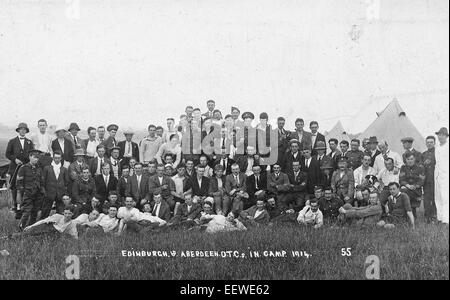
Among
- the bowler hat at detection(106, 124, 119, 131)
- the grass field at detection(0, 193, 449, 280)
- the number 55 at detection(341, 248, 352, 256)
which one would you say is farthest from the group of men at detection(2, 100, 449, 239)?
the number 55 at detection(341, 248, 352, 256)

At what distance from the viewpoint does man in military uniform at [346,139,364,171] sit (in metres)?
6.08

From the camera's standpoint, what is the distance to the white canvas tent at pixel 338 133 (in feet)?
19.5

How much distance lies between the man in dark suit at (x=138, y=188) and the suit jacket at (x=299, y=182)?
1.79 metres

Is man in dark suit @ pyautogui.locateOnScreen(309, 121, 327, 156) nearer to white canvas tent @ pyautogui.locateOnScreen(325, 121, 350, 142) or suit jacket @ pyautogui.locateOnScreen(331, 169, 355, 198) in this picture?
white canvas tent @ pyautogui.locateOnScreen(325, 121, 350, 142)

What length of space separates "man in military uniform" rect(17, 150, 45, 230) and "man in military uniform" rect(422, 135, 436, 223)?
4.73m

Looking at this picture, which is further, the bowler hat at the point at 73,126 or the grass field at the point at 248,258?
the bowler hat at the point at 73,126

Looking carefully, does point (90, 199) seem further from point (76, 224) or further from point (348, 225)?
point (348, 225)

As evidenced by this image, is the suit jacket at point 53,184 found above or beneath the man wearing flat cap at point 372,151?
beneath

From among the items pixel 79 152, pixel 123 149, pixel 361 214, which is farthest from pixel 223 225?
Answer: pixel 79 152

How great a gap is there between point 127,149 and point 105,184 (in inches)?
20.3

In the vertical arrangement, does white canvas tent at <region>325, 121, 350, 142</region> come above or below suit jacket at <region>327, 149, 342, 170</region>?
above

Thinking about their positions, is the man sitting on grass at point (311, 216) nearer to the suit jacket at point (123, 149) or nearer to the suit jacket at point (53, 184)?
the suit jacket at point (123, 149)

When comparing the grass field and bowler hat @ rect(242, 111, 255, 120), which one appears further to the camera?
bowler hat @ rect(242, 111, 255, 120)

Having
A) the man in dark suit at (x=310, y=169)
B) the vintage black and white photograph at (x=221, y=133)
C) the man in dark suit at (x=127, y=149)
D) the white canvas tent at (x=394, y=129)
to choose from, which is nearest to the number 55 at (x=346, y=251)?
the vintage black and white photograph at (x=221, y=133)
